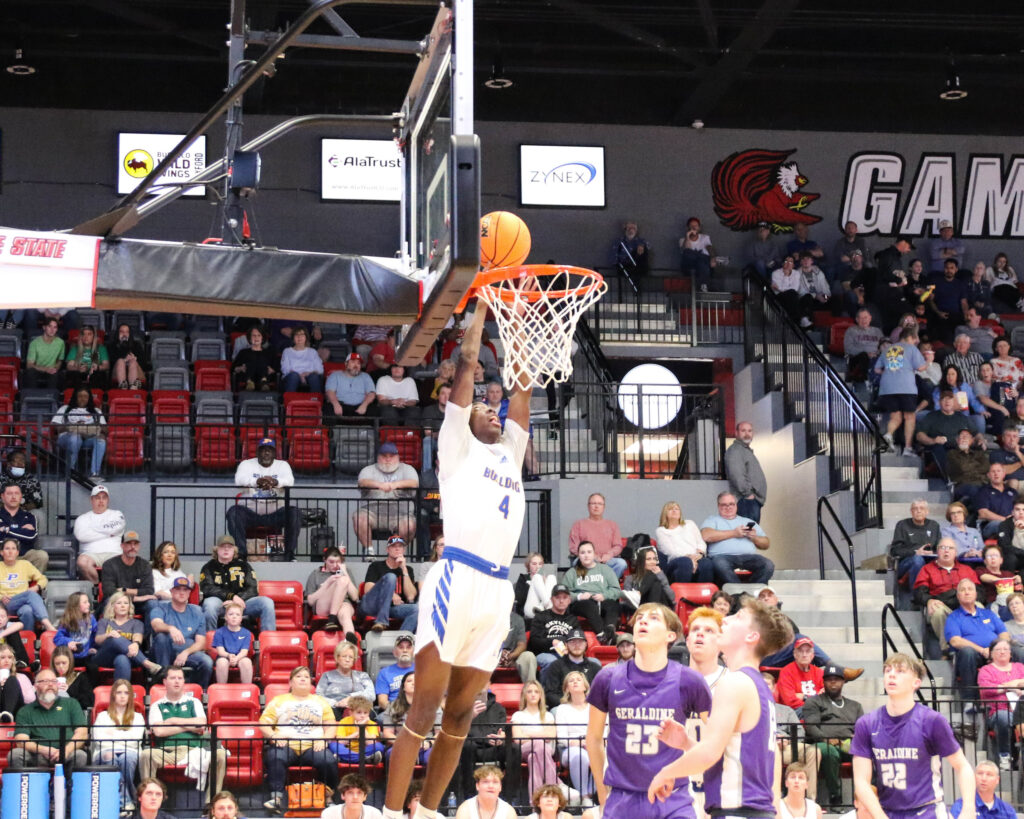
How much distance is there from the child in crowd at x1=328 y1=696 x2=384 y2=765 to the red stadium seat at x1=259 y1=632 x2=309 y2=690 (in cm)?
156

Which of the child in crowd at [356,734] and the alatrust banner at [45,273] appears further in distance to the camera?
the child in crowd at [356,734]

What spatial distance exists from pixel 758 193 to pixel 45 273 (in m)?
18.6

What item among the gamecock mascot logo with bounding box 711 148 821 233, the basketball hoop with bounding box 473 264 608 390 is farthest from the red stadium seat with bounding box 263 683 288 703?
the gamecock mascot logo with bounding box 711 148 821 233

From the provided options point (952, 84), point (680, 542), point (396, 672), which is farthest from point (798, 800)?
point (952, 84)

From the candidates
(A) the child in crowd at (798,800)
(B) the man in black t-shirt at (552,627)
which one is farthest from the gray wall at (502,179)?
(A) the child in crowd at (798,800)

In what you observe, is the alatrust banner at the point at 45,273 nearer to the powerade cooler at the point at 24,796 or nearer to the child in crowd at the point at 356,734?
the powerade cooler at the point at 24,796

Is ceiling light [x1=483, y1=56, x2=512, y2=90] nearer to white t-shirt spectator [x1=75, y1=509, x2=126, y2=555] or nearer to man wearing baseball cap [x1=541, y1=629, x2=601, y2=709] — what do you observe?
white t-shirt spectator [x1=75, y1=509, x2=126, y2=555]

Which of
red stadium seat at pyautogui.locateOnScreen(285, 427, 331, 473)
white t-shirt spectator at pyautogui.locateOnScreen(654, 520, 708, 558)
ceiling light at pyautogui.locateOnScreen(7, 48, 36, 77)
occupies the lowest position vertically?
white t-shirt spectator at pyautogui.locateOnScreen(654, 520, 708, 558)

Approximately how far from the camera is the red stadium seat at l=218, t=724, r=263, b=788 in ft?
42.3

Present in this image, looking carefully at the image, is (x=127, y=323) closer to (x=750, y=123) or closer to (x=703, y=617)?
(x=750, y=123)

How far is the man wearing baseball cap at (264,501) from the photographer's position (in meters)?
16.7

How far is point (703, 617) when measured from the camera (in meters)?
7.59

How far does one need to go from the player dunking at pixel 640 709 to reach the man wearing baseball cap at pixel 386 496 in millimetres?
9879

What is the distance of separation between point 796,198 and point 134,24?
34.4 feet
